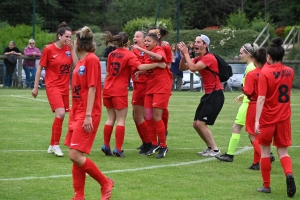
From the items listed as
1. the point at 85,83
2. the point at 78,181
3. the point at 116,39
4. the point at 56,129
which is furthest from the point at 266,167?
the point at 56,129

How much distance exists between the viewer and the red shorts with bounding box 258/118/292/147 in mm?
7891

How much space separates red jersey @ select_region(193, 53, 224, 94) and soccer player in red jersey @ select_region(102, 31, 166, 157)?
0.65m

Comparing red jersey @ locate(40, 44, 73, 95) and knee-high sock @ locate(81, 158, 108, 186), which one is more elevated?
red jersey @ locate(40, 44, 73, 95)

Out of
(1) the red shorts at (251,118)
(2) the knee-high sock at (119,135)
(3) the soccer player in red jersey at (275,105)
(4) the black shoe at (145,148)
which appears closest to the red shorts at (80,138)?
(3) the soccer player in red jersey at (275,105)

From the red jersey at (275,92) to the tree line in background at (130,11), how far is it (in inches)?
803

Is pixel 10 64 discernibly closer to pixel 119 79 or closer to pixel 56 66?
pixel 56 66

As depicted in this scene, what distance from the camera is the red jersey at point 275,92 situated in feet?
25.7

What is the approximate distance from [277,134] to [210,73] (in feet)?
9.46

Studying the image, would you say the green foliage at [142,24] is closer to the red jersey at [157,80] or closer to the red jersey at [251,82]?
the red jersey at [157,80]

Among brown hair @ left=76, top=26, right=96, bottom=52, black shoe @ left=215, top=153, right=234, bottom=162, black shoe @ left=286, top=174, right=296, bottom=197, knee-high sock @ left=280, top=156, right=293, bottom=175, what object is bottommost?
black shoe @ left=215, top=153, right=234, bottom=162

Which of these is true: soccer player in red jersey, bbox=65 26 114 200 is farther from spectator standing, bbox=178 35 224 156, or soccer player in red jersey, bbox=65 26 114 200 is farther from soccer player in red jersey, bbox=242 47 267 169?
spectator standing, bbox=178 35 224 156

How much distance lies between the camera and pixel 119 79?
10688mm

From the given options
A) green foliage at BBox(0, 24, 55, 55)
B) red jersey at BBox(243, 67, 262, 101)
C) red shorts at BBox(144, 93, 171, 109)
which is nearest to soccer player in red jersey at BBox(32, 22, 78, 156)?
red shorts at BBox(144, 93, 171, 109)

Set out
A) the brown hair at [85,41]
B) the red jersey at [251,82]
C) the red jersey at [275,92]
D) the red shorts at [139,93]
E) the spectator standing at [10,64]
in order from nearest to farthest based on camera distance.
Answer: the brown hair at [85,41] → the red jersey at [275,92] → the red jersey at [251,82] → the red shorts at [139,93] → the spectator standing at [10,64]
